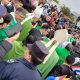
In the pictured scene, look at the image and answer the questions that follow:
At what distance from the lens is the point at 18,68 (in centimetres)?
305

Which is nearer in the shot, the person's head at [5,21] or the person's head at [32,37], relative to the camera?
the person's head at [5,21]

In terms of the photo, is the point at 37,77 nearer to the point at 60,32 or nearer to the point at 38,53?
the point at 38,53

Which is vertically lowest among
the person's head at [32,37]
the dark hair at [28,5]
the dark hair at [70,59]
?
the dark hair at [28,5]

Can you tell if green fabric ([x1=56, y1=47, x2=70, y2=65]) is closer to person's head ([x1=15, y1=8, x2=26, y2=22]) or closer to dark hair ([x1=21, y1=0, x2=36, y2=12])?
person's head ([x1=15, y1=8, x2=26, y2=22])

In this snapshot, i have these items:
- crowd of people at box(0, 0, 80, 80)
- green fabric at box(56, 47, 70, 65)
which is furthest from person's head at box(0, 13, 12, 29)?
green fabric at box(56, 47, 70, 65)

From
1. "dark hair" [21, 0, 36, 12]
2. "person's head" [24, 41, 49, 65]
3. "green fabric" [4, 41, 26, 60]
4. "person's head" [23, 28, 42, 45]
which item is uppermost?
"person's head" [24, 41, 49, 65]

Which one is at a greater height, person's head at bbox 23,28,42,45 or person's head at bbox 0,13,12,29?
person's head at bbox 0,13,12,29

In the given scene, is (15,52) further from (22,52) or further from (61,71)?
(61,71)

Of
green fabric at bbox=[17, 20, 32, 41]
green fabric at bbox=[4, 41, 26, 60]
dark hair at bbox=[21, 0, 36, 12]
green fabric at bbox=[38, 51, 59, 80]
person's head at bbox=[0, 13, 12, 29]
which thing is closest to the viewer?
green fabric at bbox=[4, 41, 26, 60]

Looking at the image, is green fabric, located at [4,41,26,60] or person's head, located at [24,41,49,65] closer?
person's head, located at [24,41,49,65]

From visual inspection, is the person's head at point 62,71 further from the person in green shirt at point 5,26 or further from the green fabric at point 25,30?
the person in green shirt at point 5,26

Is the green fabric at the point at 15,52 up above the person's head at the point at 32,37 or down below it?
above

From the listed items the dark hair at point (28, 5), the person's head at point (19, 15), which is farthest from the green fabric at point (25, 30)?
the dark hair at point (28, 5)

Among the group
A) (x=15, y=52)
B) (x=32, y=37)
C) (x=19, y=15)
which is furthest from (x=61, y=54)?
(x=15, y=52)
